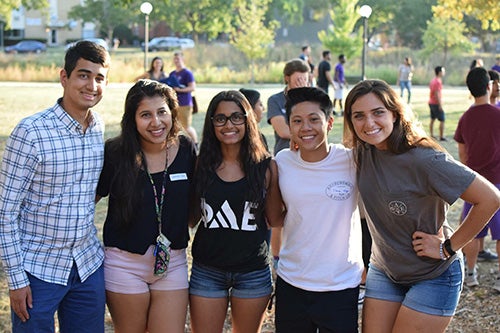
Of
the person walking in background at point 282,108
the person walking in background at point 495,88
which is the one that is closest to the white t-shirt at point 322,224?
the person walking in background at point 282,108

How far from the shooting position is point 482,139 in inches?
245

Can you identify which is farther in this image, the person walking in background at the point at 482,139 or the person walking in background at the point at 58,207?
the person walking in background at the point at 482,139

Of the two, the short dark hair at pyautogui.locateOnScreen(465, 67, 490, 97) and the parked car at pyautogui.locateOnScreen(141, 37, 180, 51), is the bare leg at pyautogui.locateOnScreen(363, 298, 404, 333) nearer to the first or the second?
the short dark hair at pyautogui.locateOnScreen(465, 67, 490, 97)

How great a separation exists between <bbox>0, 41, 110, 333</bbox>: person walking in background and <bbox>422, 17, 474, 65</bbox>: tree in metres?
45.6

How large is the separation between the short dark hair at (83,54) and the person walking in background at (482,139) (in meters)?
4.00

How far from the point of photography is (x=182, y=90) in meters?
12.6

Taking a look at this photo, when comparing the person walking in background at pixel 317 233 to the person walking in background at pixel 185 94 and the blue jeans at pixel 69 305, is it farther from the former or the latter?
the person walking in background at pixel 185 94

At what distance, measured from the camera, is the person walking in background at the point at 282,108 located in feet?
21.1

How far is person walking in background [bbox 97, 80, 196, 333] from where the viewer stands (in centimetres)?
369

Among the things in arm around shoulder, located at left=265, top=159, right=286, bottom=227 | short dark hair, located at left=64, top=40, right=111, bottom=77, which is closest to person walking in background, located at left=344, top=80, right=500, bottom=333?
arm around shoulder, located at left=265, top=159, right=286, bottom=227

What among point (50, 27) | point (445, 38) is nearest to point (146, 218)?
point (445, 38)

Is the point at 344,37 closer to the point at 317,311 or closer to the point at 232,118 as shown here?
the point at 232,118

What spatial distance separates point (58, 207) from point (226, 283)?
3.53ft

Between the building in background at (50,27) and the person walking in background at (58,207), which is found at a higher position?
the building in background at (50,27)
